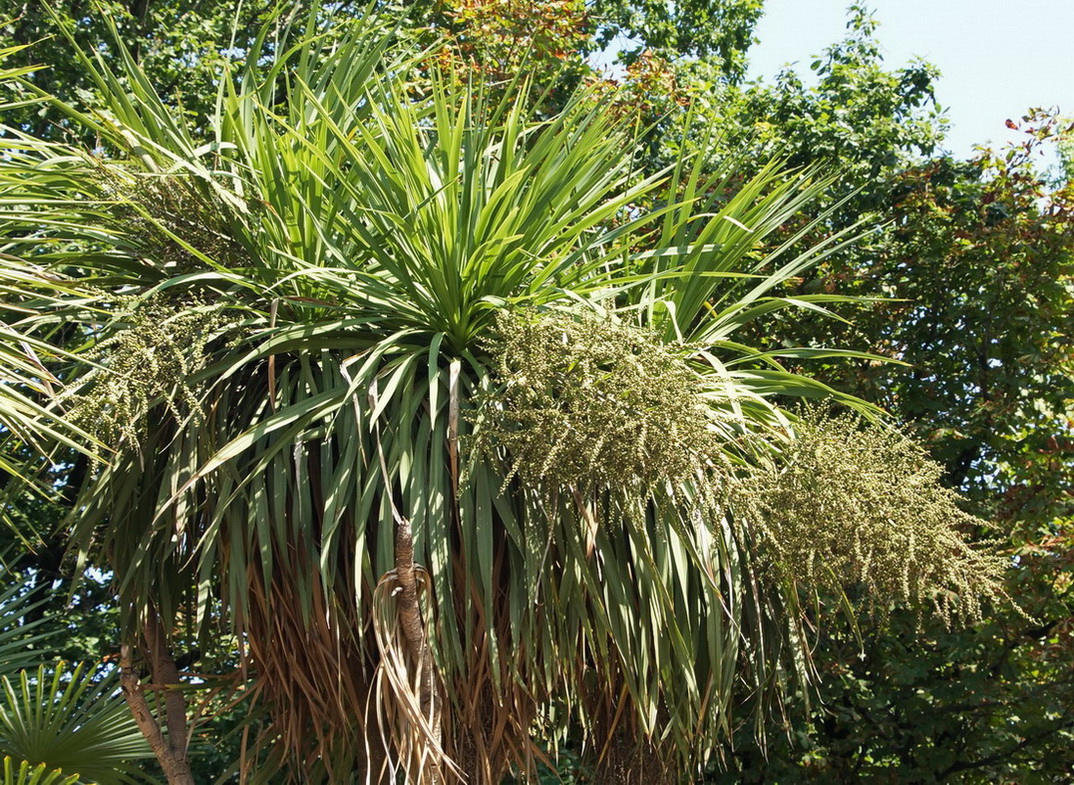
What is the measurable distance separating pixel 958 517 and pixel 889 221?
220 centimetres

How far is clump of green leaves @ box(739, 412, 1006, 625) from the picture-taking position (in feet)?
8.23

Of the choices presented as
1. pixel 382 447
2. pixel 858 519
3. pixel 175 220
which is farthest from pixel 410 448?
pixel 858 519

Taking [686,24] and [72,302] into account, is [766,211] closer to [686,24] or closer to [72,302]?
[72,302]

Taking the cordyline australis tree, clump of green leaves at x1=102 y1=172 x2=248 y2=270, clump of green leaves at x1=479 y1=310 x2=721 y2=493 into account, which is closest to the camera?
clump of green leaves at x1=479 y1=310 x2=721 y2=493

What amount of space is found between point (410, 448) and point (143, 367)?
594 mm

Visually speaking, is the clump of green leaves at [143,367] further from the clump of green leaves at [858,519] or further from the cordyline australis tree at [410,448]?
the clump of green leaves at [858,519]

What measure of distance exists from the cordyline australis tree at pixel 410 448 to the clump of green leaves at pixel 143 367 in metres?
0.01

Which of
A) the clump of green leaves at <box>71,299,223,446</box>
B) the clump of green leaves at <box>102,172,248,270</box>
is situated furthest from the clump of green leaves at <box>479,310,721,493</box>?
the clump of green leaves at <box>102,172,248,270</box>

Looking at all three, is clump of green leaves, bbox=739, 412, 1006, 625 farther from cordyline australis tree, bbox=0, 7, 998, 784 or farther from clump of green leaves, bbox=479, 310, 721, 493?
clump of green leaves, bbox=479, 310, 721, 493

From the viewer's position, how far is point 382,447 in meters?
2.61

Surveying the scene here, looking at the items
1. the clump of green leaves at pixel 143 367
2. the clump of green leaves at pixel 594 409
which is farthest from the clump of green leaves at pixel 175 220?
the clump of green leaves at pixel 594 409

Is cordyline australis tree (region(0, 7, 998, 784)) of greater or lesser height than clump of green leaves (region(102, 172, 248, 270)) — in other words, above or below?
below

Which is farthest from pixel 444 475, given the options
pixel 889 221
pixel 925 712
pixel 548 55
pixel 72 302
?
pixel 548 55

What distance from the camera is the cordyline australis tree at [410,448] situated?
7.93ft
